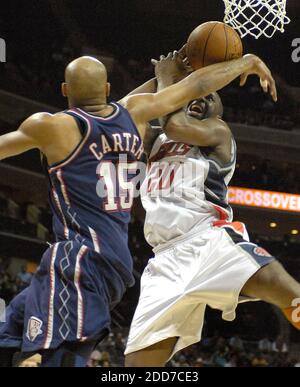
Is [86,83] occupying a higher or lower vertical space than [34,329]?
higher

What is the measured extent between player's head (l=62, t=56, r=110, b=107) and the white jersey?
0.95 m

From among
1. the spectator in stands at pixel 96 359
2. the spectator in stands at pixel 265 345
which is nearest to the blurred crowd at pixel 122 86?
the spectator in stands at pixel 265 345

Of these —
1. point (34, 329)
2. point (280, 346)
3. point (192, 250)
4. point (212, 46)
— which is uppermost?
point (212, 46)

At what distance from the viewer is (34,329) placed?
269 centimetres

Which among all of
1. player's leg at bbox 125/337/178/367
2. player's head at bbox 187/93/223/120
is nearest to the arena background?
player's leg at bbox 125/337/178/367

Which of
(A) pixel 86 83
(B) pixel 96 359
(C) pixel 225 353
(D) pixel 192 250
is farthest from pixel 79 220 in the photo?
(C) pixel 225 353

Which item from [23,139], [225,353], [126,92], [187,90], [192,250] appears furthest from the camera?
[126,92]

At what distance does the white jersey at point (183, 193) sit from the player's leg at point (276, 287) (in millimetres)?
425

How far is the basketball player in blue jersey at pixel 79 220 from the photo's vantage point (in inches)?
106

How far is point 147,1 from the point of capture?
1430 centimetres

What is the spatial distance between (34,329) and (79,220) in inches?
17.6

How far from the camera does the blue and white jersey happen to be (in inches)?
112

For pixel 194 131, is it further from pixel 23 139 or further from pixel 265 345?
pixel 265 345

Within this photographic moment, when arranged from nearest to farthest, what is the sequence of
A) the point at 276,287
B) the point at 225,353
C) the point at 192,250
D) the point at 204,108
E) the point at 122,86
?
the point at 276,287
the point at 192,250
the point at 204,108
the point at 225,353
the point at 122,86
